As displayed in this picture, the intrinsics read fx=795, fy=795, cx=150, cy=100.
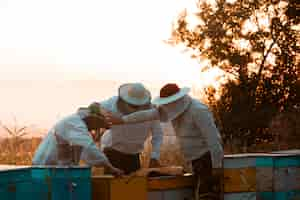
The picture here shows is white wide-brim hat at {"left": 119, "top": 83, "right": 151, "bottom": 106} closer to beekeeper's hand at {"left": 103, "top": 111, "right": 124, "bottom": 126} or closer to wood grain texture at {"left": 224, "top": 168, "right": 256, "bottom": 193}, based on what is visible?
beekeeper's hand at {"left": 103, "top": 111, "right": 124, "bottom": 126}

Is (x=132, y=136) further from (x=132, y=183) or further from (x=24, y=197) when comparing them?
(x=24, y=197)

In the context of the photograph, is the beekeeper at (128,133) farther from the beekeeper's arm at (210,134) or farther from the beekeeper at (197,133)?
the beekeeper's arm at (210,134)

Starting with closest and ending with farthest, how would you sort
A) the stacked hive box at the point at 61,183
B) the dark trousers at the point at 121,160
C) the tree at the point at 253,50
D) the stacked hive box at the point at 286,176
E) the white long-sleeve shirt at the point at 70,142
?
the stacked hive box at the point at 61,183
the white long-sleeve shirt at the point at 70,142
the stacked hive box at the point at 286,176
the dark trousers at the point at 121,160
the tree at the point at 253,50

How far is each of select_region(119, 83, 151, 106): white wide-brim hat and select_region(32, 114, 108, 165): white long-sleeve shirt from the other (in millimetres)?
909

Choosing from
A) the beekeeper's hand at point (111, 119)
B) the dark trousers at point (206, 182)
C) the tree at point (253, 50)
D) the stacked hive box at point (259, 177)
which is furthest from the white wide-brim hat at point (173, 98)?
the tree at point (253, 50)

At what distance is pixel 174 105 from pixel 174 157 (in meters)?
5.96

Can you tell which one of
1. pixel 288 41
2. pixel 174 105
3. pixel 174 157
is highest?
pixel 288 41

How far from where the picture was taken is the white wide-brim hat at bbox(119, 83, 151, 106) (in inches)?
318

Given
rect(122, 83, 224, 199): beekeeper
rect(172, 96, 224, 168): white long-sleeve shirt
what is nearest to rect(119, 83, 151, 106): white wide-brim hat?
rect(122, 83, 224, 199): beekeeper

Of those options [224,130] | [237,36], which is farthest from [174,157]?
[237,36]

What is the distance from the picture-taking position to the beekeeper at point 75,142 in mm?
7027

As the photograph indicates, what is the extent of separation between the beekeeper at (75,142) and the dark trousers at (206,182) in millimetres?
757

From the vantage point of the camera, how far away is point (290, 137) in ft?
54.4

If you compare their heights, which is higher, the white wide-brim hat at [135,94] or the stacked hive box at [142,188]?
the white wide-brim hat at [135,94]
